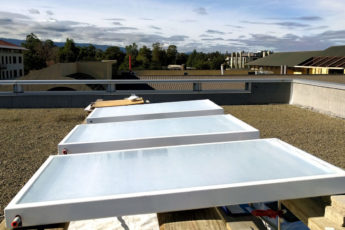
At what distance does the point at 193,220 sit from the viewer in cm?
183

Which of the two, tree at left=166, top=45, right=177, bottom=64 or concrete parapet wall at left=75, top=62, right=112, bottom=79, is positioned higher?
tree at left=166, top=45, right=177, bottom=64

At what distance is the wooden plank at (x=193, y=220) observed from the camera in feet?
5.83

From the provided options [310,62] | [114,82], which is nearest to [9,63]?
[310,62]

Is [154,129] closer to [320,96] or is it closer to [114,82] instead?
[114,82]

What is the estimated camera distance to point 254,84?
11758mm

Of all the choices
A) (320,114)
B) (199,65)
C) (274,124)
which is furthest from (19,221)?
(199,65)

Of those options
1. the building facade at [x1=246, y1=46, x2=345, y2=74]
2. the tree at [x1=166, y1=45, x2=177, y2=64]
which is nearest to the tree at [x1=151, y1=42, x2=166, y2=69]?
the tree at [x1=166, y1=45, x2=177, y2=64]

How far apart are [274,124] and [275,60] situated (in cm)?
5777

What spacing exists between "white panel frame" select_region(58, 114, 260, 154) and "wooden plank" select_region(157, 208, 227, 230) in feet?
2.74

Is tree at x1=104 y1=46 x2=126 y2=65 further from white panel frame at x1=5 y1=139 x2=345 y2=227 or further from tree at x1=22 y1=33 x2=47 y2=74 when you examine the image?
white panel frame at x1=5 y1=139 x2=345 y2=227

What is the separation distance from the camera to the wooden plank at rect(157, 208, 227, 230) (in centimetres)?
178

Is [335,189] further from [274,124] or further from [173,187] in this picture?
[274,124]

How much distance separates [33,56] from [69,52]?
646 inches

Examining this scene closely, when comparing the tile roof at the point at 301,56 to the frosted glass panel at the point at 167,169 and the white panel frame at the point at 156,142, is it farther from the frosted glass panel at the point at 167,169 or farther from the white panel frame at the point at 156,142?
the frosted glass panel at the point at 167,169
